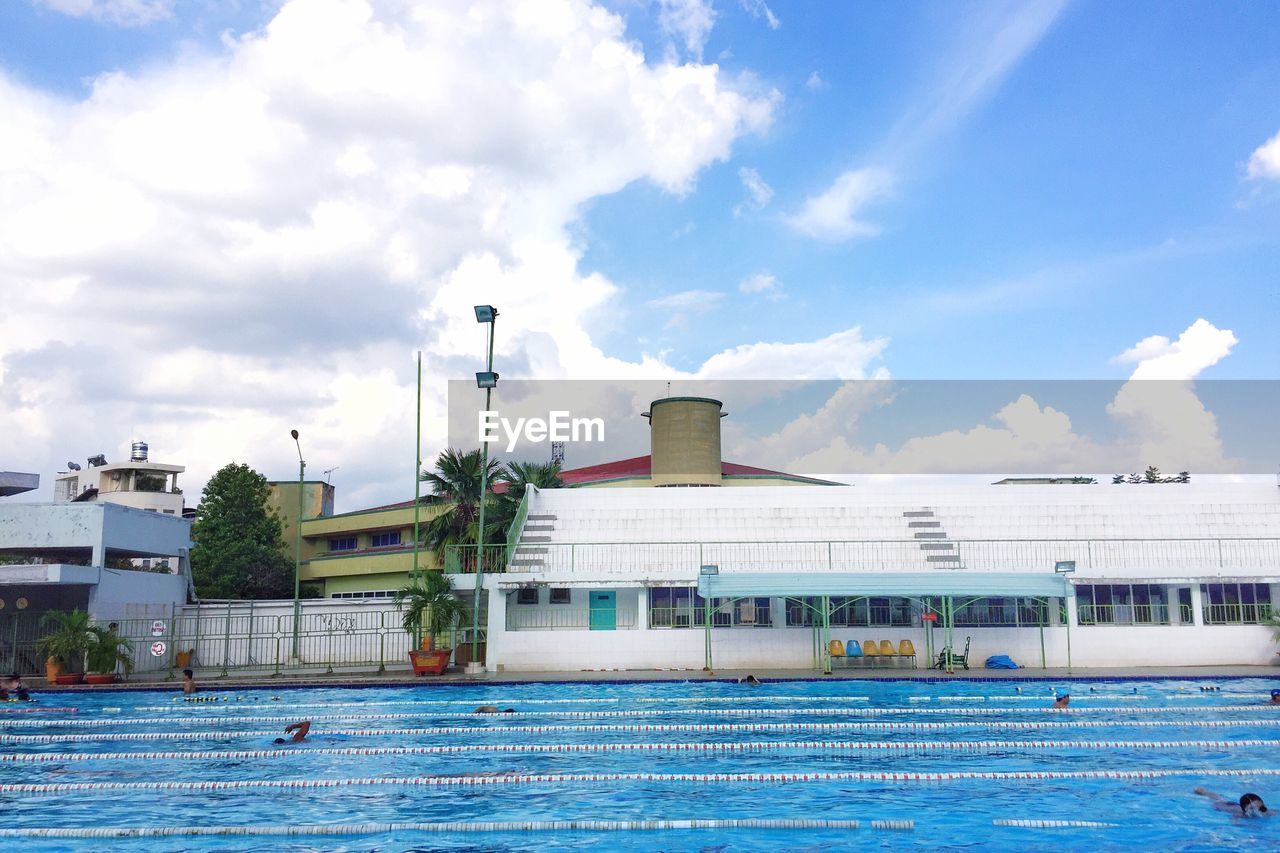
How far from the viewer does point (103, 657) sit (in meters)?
26.4

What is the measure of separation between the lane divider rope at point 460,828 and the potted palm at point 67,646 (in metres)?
16.0

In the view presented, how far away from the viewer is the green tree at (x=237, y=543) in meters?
56.0

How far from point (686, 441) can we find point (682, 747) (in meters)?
47.1

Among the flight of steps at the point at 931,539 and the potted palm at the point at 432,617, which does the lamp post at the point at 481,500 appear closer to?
the potted palm at the point at 432,617

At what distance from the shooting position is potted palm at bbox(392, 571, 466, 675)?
85.6 feet

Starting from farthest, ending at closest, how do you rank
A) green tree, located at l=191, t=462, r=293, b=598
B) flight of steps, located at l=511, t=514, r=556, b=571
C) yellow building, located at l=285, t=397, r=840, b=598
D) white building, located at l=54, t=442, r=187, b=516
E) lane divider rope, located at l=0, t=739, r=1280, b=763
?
white building, located at l=54, t=442, r=187, b=516 → yellow building, located at l=285, t=397, r=840, b=598 → green tree, located at l=191, t=462, r=293, b=598 → flight of steps, located at l=511, t=514, r=556, b=571 → lane divider rope, located at l=0, t=739, r=1280, b=763

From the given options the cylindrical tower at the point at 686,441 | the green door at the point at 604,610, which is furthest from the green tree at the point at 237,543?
the green door at the point at 604,610

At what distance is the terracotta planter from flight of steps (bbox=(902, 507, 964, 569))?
45.0 feet

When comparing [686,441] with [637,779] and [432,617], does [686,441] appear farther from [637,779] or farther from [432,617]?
[637,779]

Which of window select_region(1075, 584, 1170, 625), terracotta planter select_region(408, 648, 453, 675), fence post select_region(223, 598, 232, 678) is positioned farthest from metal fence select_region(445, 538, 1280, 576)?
fence post select_region(223, 598, 232, 678)

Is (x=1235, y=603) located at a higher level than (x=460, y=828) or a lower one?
higher

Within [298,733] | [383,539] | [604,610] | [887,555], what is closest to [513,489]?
[604,610]

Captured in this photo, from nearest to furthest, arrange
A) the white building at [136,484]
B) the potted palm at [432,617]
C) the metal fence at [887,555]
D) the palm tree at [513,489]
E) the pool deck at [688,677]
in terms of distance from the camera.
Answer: the pool deck at [688,677]
the potted palm at [432,617]
the metal fence at [887,555]
the palm tree at [513,489]
the white building at [136,484]

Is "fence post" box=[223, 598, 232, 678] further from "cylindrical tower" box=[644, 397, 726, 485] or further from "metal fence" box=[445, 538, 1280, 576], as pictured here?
"cylindrical tower" box=[644, 397, 726, 485]
